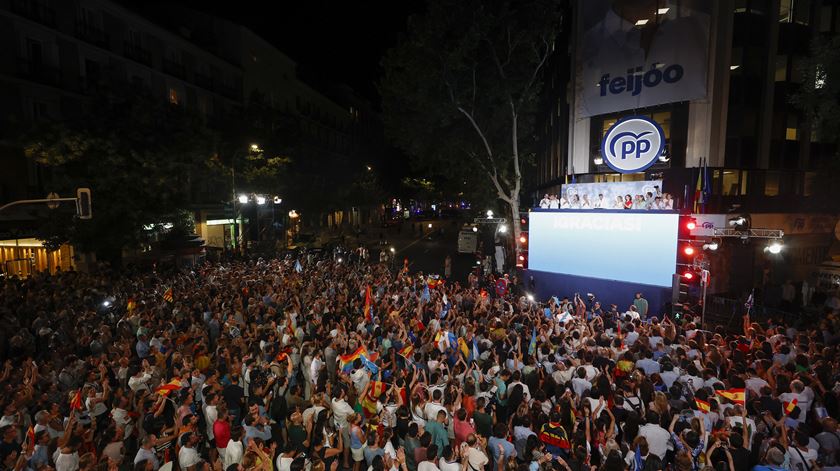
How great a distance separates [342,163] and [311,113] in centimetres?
802

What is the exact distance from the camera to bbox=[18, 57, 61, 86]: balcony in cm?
2288

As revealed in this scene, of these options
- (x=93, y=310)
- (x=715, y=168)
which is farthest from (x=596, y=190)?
(x=93, y=310)

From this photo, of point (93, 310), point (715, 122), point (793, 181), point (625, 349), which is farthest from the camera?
point (793, 181)

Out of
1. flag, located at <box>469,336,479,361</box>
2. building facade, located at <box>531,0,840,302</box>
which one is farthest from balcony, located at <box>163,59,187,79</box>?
flag, located at <box>469,336,479,361</box>

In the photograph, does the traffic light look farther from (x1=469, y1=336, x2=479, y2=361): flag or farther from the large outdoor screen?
the large outdoor screen

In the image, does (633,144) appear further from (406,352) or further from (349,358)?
(349,358)

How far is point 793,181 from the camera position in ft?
81.1

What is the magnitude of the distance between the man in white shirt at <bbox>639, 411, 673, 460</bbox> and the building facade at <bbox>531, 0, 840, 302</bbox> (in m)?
15.9

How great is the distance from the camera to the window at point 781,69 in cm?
2386

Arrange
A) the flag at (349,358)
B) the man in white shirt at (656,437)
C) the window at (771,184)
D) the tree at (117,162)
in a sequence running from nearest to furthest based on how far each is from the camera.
Result: the man in white shirt at (656,437), the flag at (349,358), the tree at (117,162), the window at (771,184)

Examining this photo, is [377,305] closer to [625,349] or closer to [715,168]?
[625,349]

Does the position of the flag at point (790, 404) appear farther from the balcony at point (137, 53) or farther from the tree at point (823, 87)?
the balcony at point (137, 53)

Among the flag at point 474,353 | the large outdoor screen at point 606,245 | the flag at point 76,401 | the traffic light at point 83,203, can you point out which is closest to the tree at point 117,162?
the traffic light at point 83,203

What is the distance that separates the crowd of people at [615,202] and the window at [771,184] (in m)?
11.9
